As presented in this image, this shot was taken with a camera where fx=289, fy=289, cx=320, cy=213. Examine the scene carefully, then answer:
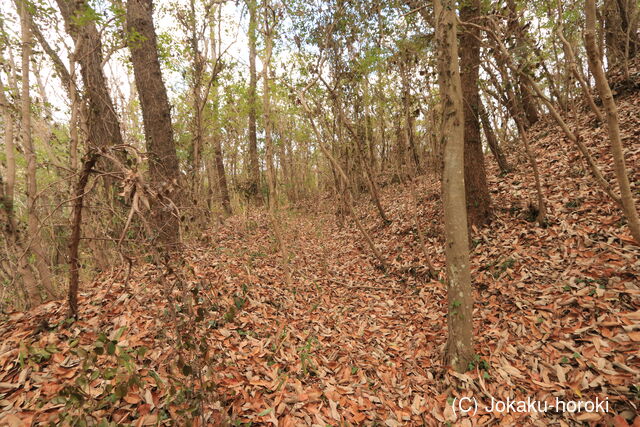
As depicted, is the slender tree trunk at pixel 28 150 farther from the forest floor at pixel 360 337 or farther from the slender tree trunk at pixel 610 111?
the slender tree trunk at pixel 610 111

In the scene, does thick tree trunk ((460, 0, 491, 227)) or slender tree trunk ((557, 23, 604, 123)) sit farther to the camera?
thick tree trunk ((460, 0, 491, 227))

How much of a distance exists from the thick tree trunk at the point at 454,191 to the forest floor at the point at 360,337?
1.05 feet

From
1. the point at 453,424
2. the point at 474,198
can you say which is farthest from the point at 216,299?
the point at 474,198

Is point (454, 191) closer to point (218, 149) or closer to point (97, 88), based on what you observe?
point (97, 88)

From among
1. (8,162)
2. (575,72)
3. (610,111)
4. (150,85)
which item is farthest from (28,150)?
(610,111)

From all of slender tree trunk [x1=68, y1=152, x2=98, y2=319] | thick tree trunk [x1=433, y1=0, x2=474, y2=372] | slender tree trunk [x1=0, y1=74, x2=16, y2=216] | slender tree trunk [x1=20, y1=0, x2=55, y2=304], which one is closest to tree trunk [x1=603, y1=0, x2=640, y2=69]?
thick tree trunk [x1=433, y1=0, x2=474, y2=372]

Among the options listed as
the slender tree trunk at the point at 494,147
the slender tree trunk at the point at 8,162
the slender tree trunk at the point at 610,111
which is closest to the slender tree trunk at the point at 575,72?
the slender tree trunk at the point at 610,111

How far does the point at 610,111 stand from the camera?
303cm

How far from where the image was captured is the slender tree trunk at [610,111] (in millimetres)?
2912

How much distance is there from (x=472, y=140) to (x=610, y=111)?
2.26 meters

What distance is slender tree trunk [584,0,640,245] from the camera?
2.91 meters

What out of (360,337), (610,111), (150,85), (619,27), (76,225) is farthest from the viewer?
(619,27)

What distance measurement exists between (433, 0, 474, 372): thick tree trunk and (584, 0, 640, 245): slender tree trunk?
1.29m

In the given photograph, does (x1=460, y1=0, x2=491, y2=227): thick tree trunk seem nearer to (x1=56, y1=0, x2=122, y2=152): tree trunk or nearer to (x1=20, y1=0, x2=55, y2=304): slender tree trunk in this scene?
(x1=56, y1=0, x2=122, y2=152): tree trunk
